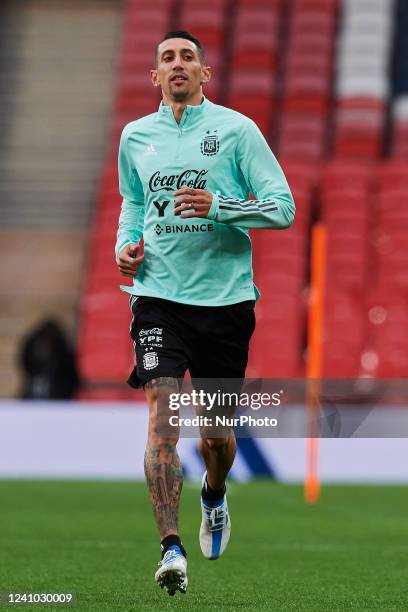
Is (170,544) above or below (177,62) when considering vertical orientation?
below

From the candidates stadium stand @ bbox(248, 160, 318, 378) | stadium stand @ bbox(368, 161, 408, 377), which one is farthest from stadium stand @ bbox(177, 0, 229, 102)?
stadium stand @ bbox(368, 161, 408, 377)

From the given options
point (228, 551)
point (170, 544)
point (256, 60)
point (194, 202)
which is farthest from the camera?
point (256, 60)

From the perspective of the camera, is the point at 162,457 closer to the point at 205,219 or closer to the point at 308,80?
the point at 205,219

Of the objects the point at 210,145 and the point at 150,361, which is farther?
the point at 210,145

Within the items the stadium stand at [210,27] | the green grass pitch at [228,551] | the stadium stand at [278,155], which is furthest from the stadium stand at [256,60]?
the green grass pitch at [228,551]

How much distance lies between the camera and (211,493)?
485 centimetres

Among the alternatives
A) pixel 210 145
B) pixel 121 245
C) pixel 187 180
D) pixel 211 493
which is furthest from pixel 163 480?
pixel 210 145

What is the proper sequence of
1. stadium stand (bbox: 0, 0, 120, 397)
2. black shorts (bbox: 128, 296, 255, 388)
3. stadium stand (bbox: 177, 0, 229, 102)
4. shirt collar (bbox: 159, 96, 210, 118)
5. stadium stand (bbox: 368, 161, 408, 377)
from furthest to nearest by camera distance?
stadium stand (bbox: 177, 0, 229, 102) < stadium stand (bbox: 0, 0, 120, 397) < stadium stand (bbox: 368, 161, 408, 377) < shirt collar (bbox: 159, 96, 210, 118) < black shorts (bbox: 128, 296, 255, 388)

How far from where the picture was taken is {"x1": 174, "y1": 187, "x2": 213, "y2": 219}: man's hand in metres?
4.21

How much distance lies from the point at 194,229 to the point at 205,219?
0.05m

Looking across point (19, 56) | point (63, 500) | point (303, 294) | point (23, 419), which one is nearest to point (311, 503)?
point (63, 500)

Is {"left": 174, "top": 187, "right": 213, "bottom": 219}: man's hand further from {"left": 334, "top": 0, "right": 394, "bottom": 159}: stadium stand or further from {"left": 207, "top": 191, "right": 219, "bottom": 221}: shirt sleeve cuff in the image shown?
{"left": 334, "top": 0, "right": 394, "bottom": 159}: stadium stand

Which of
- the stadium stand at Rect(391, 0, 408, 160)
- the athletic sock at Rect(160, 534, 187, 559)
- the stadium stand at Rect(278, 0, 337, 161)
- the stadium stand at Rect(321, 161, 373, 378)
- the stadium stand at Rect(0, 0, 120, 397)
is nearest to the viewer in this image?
the athletic sock at Rect(160, 534, 187, 559)

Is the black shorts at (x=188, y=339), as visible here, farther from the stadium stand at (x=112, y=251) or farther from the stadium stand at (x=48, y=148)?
the stadium stand at (x=48, y=148)
